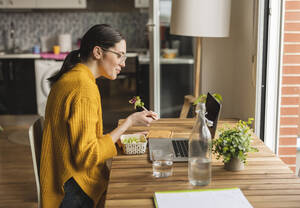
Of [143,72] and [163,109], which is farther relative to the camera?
[143,72]

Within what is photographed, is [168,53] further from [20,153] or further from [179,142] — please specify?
[179,142]

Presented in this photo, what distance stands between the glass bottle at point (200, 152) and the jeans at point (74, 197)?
526 mm

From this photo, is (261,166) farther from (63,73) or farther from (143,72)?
(143,72)

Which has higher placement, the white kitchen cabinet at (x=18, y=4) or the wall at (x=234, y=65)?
the white kitchen cabinet at (x=18, y=4)

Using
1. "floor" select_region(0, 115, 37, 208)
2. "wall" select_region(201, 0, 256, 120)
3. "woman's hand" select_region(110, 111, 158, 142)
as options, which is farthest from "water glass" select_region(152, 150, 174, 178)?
"floor" select_region(0, 115, 37, 208)

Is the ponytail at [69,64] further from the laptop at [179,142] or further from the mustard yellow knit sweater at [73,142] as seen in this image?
the laptop at [179,142]

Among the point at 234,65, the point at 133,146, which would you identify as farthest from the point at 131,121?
the point at 234,65

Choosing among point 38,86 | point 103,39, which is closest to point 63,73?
point 103,39

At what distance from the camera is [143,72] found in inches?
199

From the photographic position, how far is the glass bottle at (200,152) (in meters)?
1.37

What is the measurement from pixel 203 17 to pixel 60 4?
3.44 metres

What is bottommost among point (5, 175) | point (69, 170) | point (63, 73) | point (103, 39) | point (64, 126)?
point (5, 175)

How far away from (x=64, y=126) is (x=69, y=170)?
0.61 feet

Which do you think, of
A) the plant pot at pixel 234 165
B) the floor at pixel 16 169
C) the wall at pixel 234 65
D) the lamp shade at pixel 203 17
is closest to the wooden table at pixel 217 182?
the plant pot at pixel 234 165
